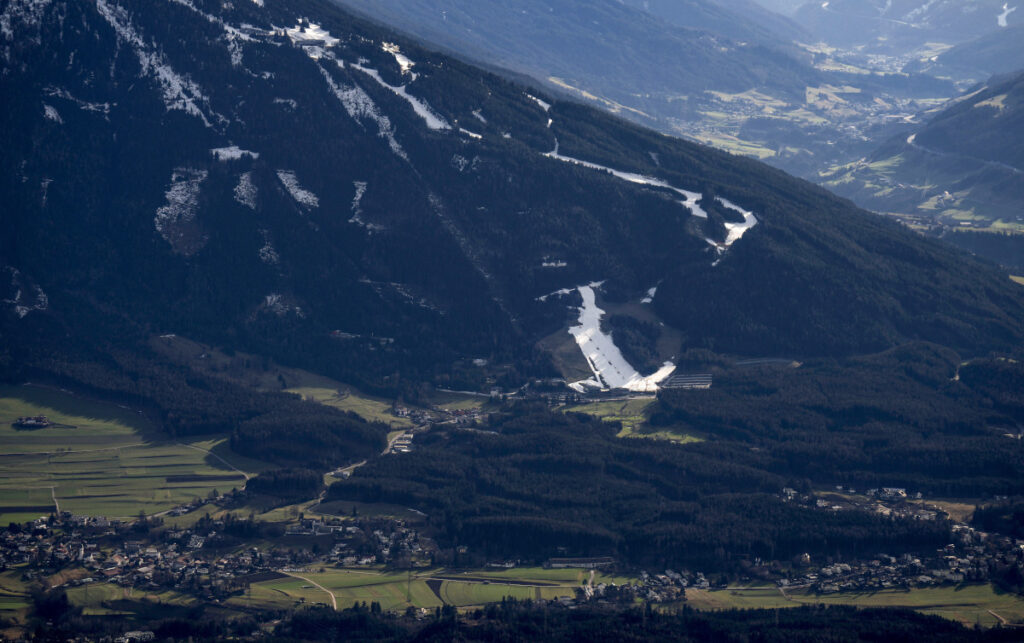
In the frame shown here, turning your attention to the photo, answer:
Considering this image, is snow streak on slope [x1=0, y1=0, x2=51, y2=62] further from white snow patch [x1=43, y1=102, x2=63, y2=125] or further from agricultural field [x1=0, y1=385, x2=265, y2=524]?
agricultural field [x1=0, y1=385, x2=265, y2=524]

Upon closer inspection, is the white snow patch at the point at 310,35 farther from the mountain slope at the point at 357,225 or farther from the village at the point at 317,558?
the village at the point at 317,558

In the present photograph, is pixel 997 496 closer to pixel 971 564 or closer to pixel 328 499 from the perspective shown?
pixel 971 564

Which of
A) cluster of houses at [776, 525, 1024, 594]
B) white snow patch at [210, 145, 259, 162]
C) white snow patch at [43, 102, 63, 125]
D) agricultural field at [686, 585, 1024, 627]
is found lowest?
agricultural field at [686, 585, 1024, 627]

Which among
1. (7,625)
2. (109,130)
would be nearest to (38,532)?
(7,625)

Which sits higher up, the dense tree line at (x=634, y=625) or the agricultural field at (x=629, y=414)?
the agricultural field at (x=629, y=414)

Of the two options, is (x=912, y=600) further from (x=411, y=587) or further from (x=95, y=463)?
(x=95, y=463)

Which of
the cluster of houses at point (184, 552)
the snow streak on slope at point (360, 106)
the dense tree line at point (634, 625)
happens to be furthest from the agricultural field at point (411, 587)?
the snow streak on slope at point (360, 106)

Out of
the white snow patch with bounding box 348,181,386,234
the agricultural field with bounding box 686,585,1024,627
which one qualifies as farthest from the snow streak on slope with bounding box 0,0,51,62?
the agricultural field with bounding box 686,585,1024,627
